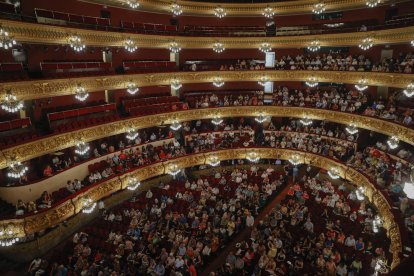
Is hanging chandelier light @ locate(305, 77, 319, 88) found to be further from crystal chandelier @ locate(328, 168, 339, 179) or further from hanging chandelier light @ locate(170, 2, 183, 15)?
hanging chandelier light @ locate(170, 2, 183, 15)

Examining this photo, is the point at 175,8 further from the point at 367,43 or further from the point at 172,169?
the point at 367,43

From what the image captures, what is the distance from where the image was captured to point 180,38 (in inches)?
917

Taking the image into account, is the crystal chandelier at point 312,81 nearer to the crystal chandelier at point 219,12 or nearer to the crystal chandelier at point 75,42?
the crystal chandelier at point 219,12

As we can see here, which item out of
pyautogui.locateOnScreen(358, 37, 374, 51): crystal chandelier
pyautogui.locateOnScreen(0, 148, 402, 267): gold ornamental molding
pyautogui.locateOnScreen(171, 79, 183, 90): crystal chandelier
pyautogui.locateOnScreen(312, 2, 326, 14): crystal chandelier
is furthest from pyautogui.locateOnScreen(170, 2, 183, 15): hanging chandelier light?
pyautogui.locateOnScreen(358, 37, 374, 51): crystal chandelier

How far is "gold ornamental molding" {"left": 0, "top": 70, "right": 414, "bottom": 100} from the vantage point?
49.8 feet

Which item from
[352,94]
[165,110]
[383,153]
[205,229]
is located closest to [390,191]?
[383,153]

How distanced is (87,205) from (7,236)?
3.74m

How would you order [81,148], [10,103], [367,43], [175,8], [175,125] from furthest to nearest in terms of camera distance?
[175,8], [175,125], [367,43], [81,148], [10,103]

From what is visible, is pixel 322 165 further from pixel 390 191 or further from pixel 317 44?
pixel 317 44

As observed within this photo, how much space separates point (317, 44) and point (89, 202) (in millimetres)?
19961

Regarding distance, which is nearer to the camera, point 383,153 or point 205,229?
point 205,229

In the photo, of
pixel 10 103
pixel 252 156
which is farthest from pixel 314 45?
pixel 10 103

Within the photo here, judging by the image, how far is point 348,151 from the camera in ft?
68.0

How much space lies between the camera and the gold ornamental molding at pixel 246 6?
21998 mm
